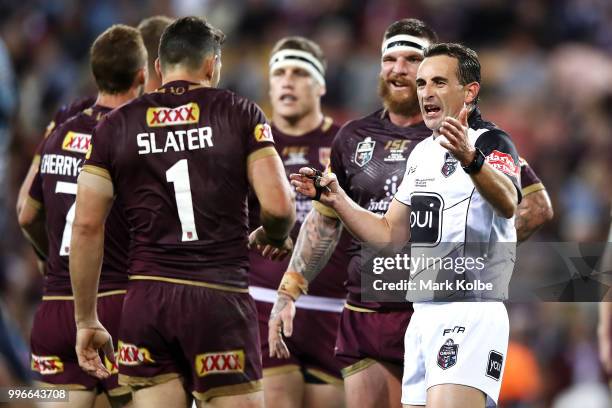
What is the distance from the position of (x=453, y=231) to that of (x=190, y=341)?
1.49 m

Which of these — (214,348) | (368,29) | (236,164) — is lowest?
(214,348)

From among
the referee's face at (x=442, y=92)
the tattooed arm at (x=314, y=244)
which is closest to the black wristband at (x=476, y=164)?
the referee's face at (x=442, y=92)

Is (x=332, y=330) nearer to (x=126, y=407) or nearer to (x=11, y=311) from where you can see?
(x=126, y=407)

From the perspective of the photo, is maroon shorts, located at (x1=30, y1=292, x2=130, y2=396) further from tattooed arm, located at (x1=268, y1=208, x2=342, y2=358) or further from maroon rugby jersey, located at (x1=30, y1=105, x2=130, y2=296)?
tattooed arm, located at (x1=268, y1=208, x2=342, y2=358)

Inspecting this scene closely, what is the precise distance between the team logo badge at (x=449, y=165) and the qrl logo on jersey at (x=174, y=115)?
1.33m

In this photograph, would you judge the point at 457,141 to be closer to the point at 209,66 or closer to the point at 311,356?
the point at 209,66

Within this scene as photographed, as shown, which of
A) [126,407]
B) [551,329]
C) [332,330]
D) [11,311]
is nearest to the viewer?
[126,407]

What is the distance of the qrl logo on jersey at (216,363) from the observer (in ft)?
20.1

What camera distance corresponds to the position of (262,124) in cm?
631

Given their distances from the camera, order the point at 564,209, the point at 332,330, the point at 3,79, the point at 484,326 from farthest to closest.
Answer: the point at 564,209 → the point at 332,330 → the point at 3,79 → the point at 484,326

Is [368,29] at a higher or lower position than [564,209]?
higher

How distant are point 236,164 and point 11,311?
24.7ft

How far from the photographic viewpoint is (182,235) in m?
6.22

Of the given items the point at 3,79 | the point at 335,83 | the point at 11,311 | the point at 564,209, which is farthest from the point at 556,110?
the point at 3,79
